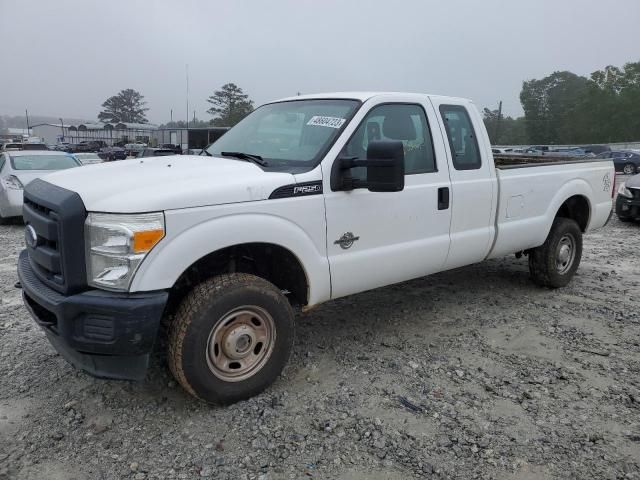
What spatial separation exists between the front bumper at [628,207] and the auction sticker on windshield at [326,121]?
355 inches

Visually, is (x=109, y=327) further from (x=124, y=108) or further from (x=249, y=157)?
(x=124, y=108)

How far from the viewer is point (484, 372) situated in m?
3.86

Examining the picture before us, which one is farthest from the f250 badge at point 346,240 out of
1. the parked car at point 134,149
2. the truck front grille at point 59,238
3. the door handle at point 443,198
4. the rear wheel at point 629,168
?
the parked car at point 134,149

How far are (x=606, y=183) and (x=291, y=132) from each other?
165 inches

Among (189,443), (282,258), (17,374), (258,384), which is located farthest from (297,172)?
(17,374)

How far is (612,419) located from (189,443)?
2528mm

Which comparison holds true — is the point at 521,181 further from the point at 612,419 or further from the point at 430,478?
the point at 430,478

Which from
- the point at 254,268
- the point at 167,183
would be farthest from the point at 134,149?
the point at 167,183

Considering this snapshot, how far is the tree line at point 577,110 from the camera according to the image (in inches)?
2781

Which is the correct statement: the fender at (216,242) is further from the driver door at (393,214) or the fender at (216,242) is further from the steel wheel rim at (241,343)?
the steel wheel rim at (241,343)

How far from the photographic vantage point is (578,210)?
6152mm

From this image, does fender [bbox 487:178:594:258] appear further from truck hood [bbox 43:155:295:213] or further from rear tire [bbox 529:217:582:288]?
truck hood [bbox 43:155:295:213]

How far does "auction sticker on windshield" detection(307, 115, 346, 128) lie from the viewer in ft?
12.4

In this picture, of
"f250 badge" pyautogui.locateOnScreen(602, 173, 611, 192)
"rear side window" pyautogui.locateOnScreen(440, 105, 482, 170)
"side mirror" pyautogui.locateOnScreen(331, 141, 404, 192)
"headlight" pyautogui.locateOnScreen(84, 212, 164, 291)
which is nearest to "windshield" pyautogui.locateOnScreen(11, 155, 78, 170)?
"rear side window" pyautogui.locateOnScreen(440, 105, 482, 170)
